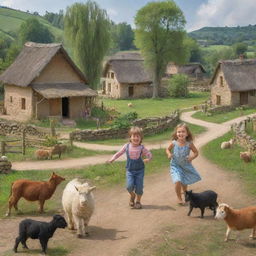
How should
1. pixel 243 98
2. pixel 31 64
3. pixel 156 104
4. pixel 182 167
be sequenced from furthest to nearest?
pixel 156 104 < pixel 243 98 < pixel 31 64 < pixel 182 167

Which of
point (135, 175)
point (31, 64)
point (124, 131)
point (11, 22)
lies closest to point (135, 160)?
point (135, 175)

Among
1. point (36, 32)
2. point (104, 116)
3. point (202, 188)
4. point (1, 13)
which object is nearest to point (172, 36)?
point (104, 116)

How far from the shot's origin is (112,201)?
13.6m

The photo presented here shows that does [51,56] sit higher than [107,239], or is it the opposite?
[51,56]

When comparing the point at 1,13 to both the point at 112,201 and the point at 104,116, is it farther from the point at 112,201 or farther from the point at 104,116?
the point at 112,201

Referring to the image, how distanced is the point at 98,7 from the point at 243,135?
25550 millimetres

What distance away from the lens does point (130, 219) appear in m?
11.8

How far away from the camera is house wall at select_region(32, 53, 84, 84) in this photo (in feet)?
119

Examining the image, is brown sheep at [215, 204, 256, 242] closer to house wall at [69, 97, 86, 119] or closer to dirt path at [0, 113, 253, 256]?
dirt path at [0, 113, 253, 256]

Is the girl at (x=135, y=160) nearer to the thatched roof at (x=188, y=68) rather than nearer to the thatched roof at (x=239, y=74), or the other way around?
the thatched roof at (x=239, y=74)

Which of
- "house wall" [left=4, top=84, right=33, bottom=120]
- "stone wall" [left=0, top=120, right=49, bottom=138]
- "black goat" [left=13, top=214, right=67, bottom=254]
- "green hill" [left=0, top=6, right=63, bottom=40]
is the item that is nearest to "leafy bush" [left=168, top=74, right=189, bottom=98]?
"house wall" [left=4, top=84, right=33, bottom=120]

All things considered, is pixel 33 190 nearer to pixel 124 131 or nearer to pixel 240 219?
pixel 240 219

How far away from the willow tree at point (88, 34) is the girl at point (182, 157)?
32194 mm

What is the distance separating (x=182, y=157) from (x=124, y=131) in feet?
54.4
